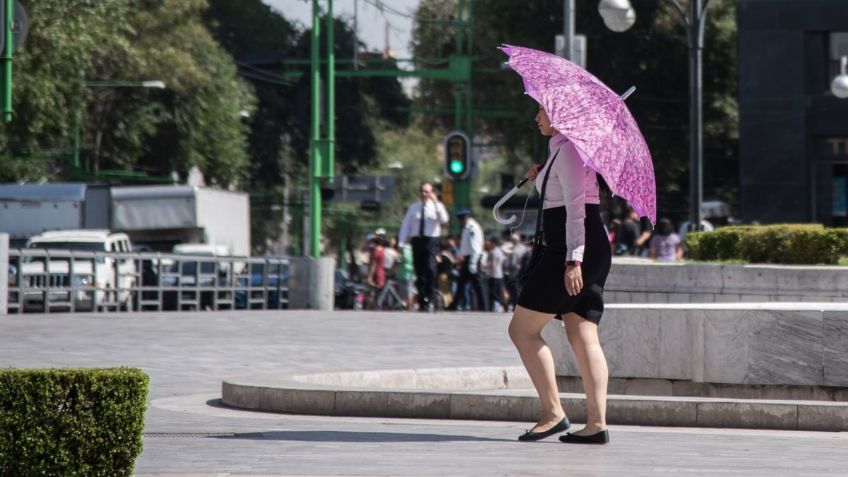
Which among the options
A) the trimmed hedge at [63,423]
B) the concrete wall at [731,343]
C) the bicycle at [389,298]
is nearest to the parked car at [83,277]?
the bicycle at [389,298]

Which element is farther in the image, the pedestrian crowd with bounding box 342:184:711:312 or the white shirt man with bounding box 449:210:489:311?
the white shirt man with bounding box 449:210:489:311

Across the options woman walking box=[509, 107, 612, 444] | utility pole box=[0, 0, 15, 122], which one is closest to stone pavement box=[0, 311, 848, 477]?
woman walking box=[509, 107, 612, 444]

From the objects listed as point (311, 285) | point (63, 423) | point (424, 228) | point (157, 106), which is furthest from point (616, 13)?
point (157, 106)

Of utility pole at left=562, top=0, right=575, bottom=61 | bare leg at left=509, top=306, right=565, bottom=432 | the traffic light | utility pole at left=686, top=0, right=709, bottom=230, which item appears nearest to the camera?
bare leg at left=509, top=306, right=565, bottom=432

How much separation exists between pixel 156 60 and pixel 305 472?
40.4m

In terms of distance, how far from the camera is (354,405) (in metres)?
9.50

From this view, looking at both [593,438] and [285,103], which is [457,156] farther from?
[285,103]

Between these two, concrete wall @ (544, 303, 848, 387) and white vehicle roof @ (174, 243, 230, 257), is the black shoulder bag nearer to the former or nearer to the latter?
concrete wall @ (544, 303, 848, 387)

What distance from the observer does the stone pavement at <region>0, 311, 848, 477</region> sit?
7094 mm

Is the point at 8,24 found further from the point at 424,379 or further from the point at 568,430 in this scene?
the point at 568,430

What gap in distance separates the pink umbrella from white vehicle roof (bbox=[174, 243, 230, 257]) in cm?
2664

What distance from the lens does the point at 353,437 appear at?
27.3ft

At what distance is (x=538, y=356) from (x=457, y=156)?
19963mm

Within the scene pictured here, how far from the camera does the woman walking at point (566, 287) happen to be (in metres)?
7.96
